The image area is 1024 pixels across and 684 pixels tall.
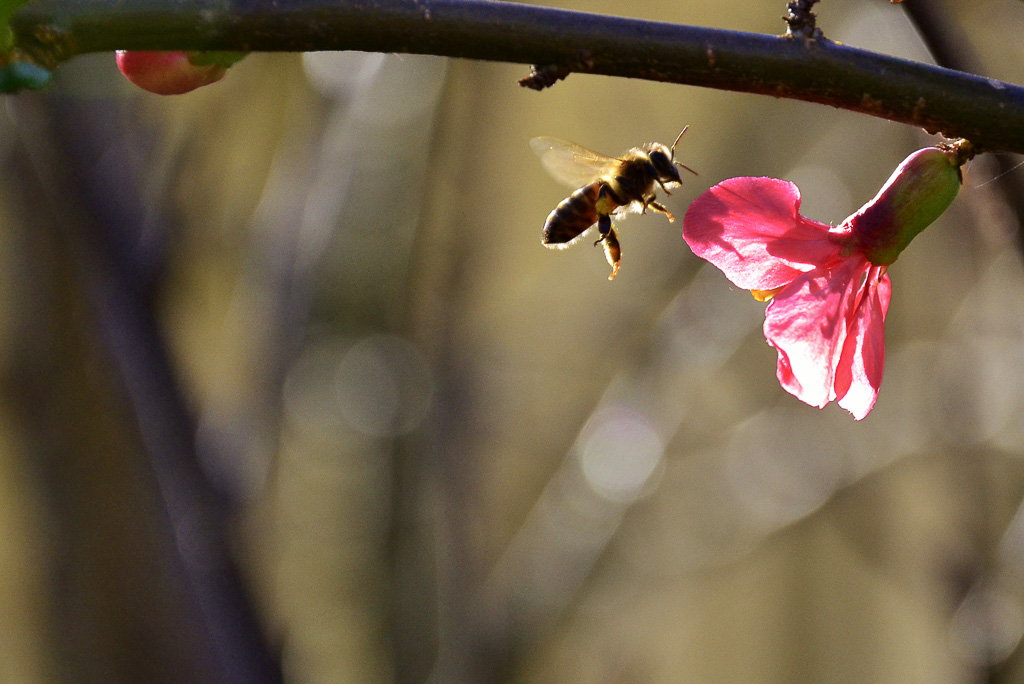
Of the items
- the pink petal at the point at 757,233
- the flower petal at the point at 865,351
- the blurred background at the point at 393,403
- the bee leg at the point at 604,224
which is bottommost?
the blurred background at the point at 393,403

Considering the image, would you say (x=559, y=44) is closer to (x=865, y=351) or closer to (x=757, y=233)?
(x=757, y=233)

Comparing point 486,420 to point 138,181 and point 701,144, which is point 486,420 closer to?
point 138,181

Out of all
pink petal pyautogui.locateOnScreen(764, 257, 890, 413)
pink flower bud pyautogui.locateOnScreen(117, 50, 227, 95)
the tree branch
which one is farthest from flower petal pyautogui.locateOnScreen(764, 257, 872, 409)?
pink flower bud pyautogui.locateOnScreen(117, 50, 227, 95)

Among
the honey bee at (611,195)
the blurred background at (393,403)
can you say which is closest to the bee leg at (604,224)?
the honey bee at (611,195)

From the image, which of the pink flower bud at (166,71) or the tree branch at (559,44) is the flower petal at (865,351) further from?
the pink flower bud at (166,71)

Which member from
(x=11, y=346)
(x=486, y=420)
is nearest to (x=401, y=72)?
(x=486, y=420)

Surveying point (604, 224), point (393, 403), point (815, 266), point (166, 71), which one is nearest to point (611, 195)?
point (604, 224)
